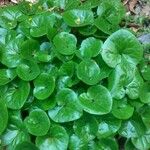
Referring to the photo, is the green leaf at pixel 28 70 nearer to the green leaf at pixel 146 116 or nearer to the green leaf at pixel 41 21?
the green leaf at pixel 41 21

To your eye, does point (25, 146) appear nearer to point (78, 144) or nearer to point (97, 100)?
point (78, 144)

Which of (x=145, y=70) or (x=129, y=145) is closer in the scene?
(x=129, y=145)

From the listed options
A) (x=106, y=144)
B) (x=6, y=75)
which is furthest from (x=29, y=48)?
(x=106, y=144)

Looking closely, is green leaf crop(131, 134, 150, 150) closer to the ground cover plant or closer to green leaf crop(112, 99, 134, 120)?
the ground cover plant

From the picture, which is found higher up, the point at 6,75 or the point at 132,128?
the point at 6,75

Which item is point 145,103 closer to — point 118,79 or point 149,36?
point 118,79

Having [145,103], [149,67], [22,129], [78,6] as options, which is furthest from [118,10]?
[22,129]
